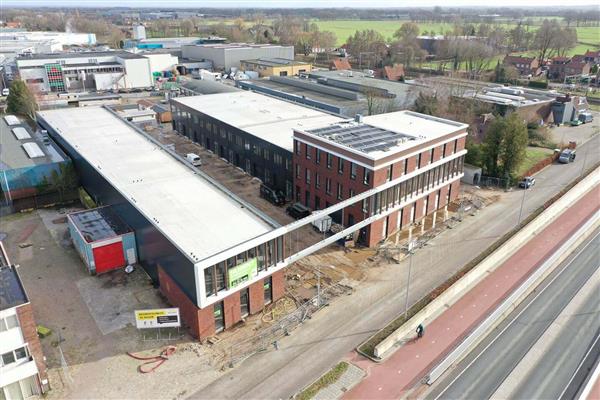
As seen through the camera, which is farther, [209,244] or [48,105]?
[48,105]

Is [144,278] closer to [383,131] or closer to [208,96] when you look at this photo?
[383,131]

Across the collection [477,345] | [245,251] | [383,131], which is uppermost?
[383,131]

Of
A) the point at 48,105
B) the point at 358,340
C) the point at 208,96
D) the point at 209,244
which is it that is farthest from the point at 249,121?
the point at 48,105

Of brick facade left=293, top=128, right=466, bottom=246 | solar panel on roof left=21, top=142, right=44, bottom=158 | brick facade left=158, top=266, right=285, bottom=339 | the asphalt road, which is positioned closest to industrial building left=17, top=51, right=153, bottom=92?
solar panel on roof left=21, top=142, right=44, bottom=158

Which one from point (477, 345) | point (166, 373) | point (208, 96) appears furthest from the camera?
point (208, 96)

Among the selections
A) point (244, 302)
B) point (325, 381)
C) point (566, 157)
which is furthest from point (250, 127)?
point (566, 157)

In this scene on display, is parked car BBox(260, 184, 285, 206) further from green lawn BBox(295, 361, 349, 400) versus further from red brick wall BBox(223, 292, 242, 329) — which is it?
green lawn BBox(295, 361, 349, 400)

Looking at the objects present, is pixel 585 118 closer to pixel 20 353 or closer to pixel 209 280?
pixel 209 280
